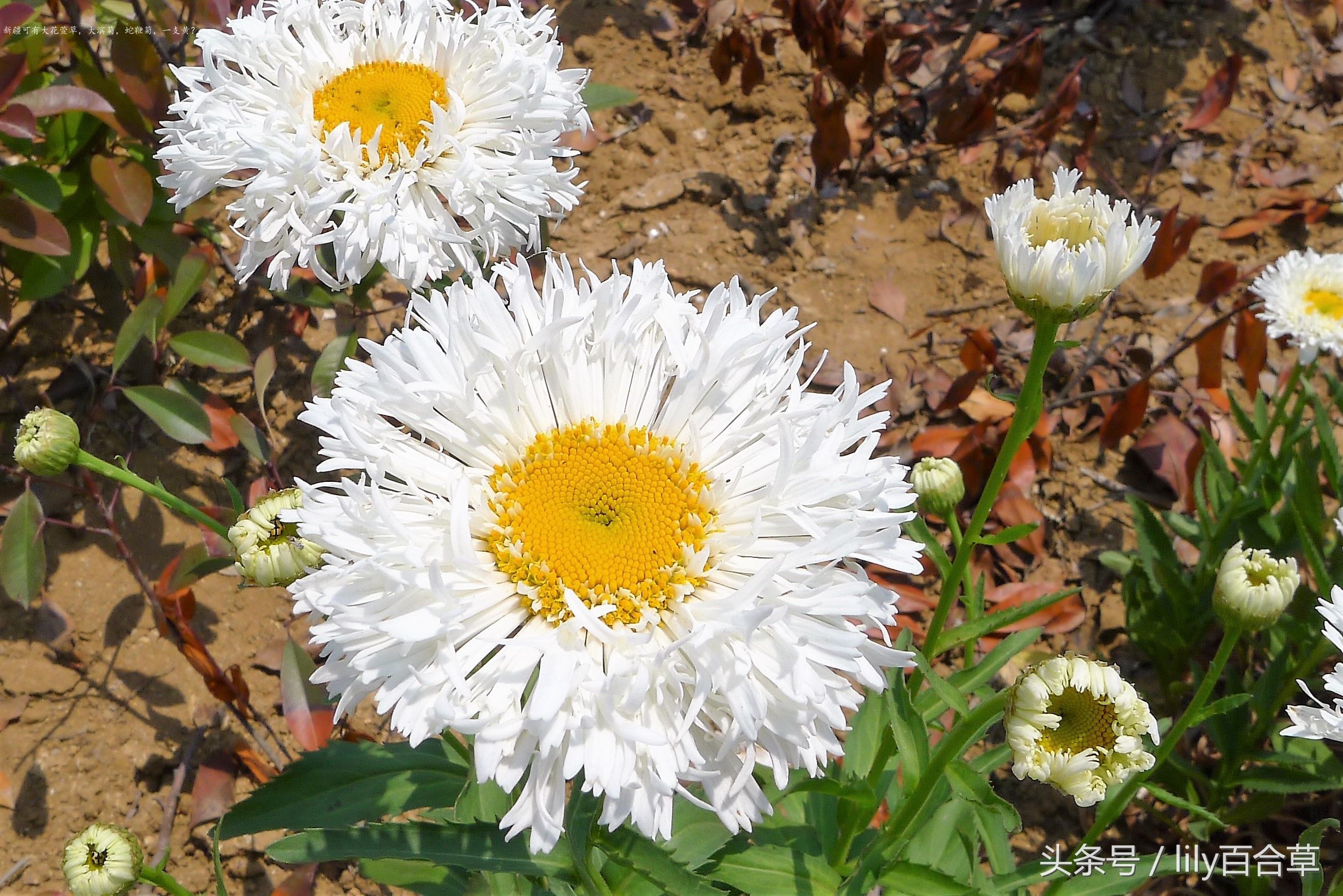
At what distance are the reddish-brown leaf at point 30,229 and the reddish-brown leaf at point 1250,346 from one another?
342cm

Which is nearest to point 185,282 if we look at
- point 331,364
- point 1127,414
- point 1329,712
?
point 331,364

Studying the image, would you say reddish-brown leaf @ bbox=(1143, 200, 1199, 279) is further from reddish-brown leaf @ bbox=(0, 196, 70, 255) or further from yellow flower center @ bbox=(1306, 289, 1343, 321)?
reddish-brown leaf @ bbox=(0, 196, 70, 255)

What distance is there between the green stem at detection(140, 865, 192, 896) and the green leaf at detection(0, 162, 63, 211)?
5.50ft

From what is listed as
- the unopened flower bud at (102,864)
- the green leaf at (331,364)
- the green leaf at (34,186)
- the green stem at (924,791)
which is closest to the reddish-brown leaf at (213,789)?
the unopened flower bud at (102,864)

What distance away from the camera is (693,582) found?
168cm

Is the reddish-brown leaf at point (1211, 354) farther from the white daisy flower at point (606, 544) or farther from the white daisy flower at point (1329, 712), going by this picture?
the white daisy flower at point (606, 544)

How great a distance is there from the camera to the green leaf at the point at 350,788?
192cm

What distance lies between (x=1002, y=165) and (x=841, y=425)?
2771 mm

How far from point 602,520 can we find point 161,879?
1.09 m

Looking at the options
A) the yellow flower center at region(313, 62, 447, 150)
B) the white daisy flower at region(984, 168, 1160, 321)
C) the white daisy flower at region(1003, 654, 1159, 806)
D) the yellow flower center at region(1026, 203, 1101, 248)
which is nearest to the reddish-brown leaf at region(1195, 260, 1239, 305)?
the white daisy flower at region(984, 168, 1160, 321)

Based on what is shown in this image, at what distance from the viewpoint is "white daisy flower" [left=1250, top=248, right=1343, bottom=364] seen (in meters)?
2.88

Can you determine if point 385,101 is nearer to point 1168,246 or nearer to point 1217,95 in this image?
point 1168,246

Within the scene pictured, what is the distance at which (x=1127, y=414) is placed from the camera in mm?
3373

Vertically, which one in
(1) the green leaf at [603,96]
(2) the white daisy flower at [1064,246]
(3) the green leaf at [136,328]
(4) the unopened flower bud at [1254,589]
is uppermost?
(1) the green leaf at [603,96]
